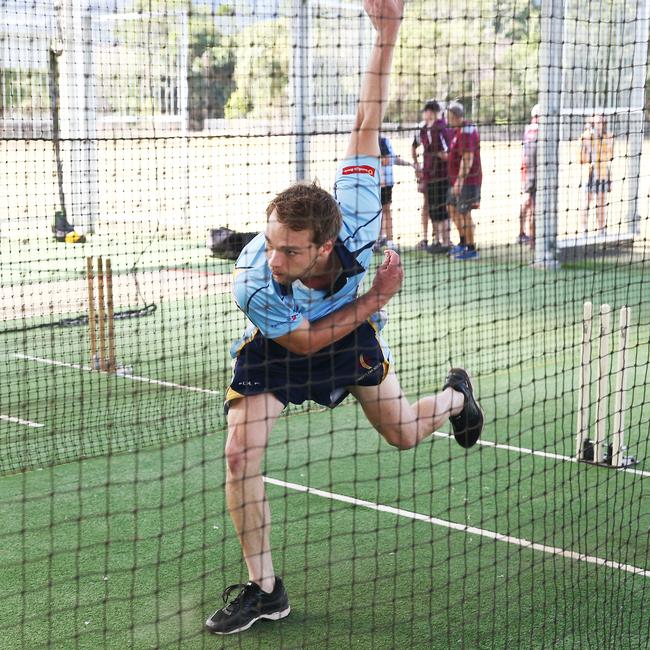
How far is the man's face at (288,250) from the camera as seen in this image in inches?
134

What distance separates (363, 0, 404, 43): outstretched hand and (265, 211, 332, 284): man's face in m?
0.83

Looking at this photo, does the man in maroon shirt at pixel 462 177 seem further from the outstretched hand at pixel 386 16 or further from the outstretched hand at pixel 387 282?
the outstretched hand at pixel 387 282

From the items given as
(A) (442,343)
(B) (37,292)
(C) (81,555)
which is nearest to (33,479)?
(C) (81,555)

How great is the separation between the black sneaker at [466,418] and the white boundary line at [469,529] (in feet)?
1.21

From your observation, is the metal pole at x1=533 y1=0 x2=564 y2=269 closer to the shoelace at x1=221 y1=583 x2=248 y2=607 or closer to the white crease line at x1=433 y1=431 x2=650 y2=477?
the white crease line at x1=433 y1=431 x2=650 y2=477

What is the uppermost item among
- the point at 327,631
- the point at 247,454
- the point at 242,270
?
the point at 242,270

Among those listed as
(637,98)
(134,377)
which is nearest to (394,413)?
(134,377)

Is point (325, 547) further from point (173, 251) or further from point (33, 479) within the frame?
point (173, 251)

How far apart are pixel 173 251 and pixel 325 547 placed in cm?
994

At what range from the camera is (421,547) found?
448 cm

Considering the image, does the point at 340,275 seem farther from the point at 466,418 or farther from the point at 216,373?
the point at 216,373

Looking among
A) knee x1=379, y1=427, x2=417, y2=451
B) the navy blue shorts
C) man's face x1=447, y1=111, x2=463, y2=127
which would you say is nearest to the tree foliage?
man's face x1=447, y1=111, x2=463, y2=127

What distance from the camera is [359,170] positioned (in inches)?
151

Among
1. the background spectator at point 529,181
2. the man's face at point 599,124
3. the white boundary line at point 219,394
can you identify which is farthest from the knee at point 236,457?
the background spectator at point 529,181
